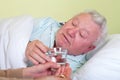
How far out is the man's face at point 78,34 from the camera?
4.60 feet

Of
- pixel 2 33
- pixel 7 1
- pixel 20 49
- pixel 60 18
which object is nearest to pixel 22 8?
pixel 7 1

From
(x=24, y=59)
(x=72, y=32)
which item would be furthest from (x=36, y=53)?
(x=72, y=32)

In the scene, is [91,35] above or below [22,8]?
below

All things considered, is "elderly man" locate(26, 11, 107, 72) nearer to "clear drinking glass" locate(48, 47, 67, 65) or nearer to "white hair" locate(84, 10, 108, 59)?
"white hair" locate(84, 10, 108, 59)

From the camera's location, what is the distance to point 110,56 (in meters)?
1.30

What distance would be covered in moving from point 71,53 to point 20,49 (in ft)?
1.12

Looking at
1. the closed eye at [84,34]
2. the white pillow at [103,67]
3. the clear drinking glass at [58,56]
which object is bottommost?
the white pillow at [103,67]

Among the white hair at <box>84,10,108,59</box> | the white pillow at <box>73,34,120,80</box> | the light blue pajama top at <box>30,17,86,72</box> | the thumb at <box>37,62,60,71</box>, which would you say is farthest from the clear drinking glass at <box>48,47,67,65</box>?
the white hair at <box>84,10,108,59</box>

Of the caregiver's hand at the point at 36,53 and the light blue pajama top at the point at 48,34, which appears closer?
the caregiver's hand at the point at 36,53

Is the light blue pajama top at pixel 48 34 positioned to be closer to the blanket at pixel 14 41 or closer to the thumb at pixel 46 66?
the blanket at pixel 14 41

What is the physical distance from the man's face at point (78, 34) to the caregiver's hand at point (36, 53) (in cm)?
19

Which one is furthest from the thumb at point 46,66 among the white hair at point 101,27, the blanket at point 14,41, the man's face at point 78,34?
the white hair at point 101,27

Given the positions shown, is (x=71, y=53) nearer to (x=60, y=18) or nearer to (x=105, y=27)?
(x=105, y=27)

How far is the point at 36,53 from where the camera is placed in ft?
4.02
